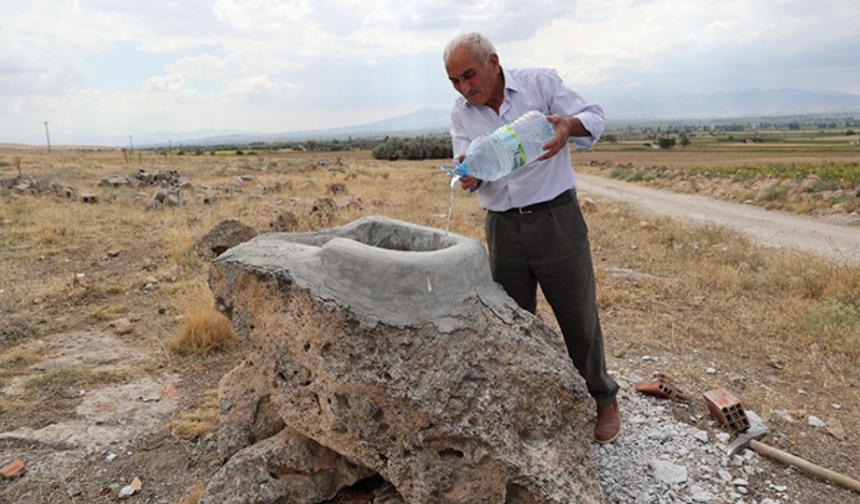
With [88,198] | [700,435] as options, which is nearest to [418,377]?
[700,435]

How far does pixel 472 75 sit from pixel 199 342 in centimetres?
380

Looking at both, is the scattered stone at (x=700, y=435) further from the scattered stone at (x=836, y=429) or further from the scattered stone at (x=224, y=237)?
the scattered stone at (x=224, y=237)

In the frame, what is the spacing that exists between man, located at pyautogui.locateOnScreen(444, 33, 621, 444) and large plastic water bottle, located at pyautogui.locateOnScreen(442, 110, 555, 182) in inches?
2.6

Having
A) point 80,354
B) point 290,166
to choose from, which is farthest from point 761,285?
point 290,166

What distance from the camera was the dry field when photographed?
3676mm

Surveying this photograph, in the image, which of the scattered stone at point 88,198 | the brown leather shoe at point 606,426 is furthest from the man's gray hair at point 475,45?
the scattered stone at point 88,198

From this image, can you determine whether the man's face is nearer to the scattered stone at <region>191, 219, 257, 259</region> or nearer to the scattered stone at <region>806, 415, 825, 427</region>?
the scattered stone at <region>806, 415, 825, 427</region>

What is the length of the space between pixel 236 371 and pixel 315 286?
1.18m

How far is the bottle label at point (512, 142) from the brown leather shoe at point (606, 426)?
1.62 m

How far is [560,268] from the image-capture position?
311 cm

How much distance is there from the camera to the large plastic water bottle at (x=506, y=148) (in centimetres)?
285

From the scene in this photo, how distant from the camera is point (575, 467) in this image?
8.79ft

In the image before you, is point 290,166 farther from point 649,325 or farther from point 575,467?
point 575,467

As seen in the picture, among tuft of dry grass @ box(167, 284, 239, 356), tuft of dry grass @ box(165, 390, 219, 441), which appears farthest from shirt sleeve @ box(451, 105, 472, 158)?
tuft of dry grass @ box(167, 284, 239, 356)
